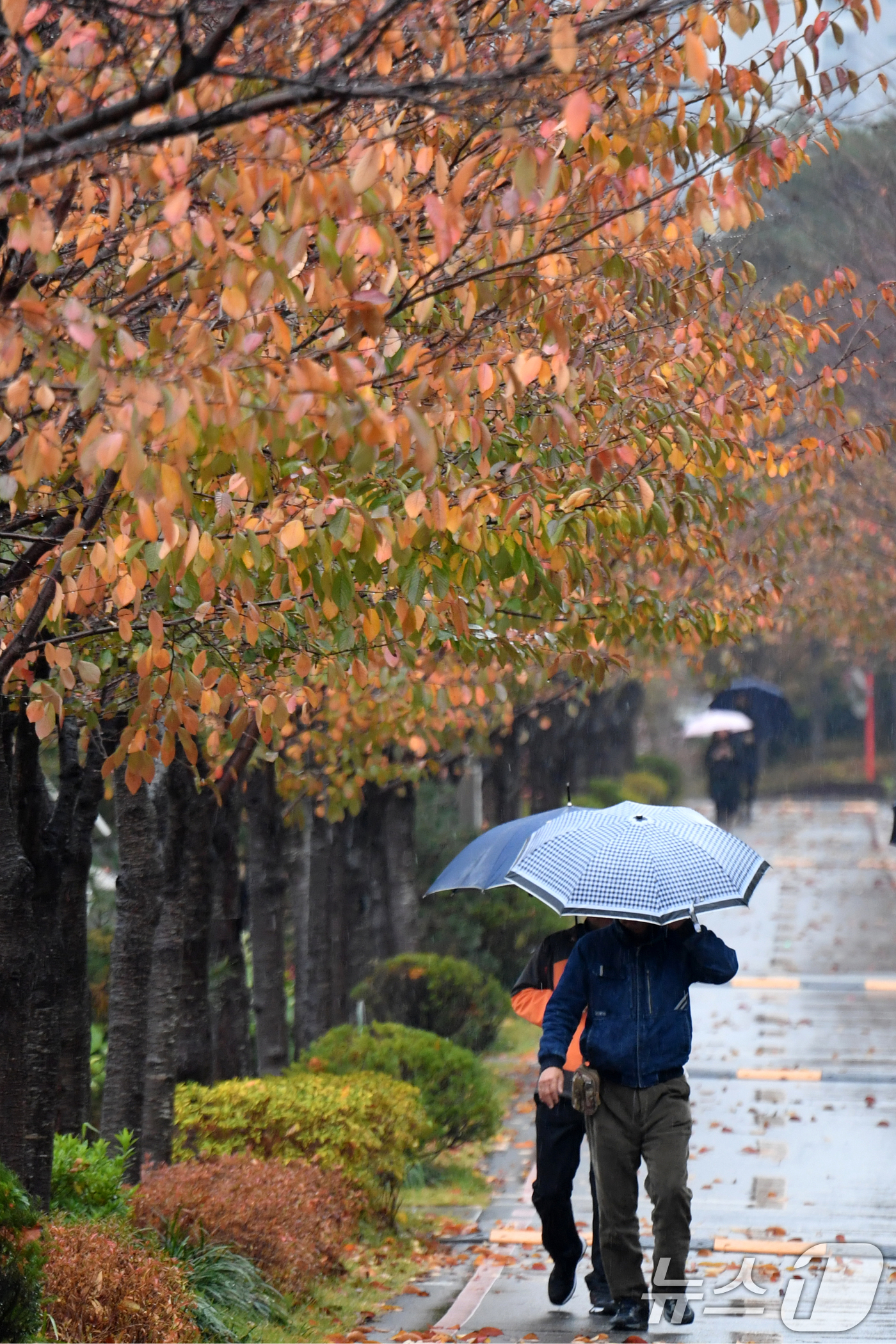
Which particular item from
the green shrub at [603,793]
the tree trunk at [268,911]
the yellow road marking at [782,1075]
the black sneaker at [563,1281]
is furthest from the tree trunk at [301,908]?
the green shrub at [603,793]

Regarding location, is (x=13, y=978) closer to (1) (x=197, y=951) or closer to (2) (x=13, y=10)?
(2) (x=13, y=10)

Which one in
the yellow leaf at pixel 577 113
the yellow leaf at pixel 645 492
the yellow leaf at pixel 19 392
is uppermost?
the yellow leaf at pixel 577 113

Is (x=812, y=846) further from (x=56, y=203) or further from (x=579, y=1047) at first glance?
(x=56, y=203)

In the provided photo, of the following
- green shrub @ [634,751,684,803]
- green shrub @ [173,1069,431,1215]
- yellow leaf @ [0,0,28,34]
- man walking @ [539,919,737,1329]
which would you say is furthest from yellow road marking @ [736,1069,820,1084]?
green shrub @ [634,751,684,803]

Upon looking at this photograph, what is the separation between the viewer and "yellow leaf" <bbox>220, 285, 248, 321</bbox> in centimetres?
417

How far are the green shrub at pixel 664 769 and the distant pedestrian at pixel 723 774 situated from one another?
7.26 metres

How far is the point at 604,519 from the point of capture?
666 centimetres

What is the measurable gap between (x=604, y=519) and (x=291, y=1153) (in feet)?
13.6

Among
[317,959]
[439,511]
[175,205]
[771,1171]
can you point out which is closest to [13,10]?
[175,205]

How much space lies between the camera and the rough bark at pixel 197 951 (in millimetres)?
9727

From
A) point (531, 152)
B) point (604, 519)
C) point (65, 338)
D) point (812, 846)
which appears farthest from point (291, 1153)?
point (812, 846)

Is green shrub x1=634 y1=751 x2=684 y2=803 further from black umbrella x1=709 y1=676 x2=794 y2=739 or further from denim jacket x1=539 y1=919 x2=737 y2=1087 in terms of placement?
denim jacket x1=539 y1=919 x2=737 y2=1087

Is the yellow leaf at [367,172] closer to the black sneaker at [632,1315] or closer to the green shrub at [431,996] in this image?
the black sneaker at [632,1315]

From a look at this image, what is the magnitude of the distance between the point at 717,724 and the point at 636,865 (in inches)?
943
